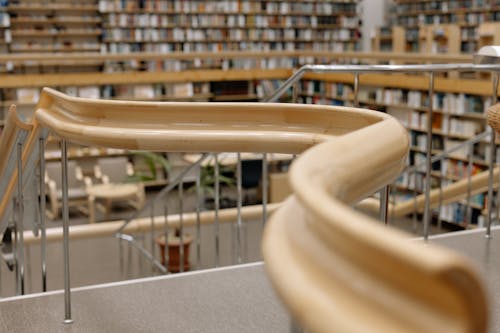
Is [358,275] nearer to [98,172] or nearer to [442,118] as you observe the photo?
[442,118]

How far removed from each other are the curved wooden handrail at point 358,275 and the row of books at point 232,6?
11.5 m

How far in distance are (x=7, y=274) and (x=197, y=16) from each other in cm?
710

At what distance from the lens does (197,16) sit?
40.4ft

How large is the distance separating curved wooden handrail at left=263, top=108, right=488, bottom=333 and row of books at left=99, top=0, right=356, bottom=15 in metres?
11.5

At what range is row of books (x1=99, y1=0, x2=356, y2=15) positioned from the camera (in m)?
11.7

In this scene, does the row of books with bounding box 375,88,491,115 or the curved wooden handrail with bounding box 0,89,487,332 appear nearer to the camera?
the curved wooden handrail with bounding box 0,89,487,332

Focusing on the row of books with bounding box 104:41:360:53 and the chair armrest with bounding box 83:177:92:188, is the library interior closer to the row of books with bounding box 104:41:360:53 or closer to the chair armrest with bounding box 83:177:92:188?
the chair armrest with bounding box 83:177:92:188

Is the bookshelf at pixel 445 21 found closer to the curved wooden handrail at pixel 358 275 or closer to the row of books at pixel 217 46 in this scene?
the row of books at pixel 217 46

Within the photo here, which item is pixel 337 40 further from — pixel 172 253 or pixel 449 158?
pixel 172 253

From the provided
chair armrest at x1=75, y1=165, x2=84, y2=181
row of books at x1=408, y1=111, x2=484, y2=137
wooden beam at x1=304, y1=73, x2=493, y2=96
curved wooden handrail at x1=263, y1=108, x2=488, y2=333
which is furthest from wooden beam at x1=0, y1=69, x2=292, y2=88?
curved wooden handrail at x1=263, y1=108, x2=488, y2=333

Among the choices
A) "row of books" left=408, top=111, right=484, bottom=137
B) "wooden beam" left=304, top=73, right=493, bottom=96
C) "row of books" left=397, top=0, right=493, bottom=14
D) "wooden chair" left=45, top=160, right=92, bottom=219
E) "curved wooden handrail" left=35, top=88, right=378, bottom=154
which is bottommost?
"wooden chair" left=45, top=160, right=92, bottom=219

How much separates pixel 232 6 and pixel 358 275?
12.4 meters

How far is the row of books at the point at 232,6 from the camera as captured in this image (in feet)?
38.3

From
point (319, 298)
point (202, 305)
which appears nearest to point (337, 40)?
point (202, 305)
